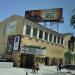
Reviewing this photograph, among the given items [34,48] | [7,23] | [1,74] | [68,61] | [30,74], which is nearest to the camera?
[1,74]

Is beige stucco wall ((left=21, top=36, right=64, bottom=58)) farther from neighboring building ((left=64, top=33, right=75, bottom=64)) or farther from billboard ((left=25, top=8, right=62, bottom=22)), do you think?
billboard ((left=25, top=8, right=62, bottom=22))

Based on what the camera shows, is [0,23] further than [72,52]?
No

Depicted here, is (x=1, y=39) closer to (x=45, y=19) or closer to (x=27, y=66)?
(x=27, y=66)

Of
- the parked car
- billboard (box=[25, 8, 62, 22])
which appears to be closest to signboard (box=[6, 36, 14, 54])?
the parked car

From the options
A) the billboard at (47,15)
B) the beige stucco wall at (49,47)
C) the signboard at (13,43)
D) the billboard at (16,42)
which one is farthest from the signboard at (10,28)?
the billboard at (47,15)

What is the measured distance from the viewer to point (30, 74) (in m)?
32.0

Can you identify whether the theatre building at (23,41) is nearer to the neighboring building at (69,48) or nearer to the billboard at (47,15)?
the billboard at (47,15)

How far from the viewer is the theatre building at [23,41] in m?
40.6

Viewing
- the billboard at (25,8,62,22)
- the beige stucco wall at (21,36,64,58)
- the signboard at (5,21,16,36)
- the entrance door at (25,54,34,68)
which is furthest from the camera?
the billboard at (25,8,62,22)

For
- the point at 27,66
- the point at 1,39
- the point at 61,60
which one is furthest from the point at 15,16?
the point at 61,60

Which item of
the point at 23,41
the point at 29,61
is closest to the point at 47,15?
the point at 23,41

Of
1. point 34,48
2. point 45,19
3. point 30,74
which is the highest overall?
point 45,19

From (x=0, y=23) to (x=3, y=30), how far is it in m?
1.96

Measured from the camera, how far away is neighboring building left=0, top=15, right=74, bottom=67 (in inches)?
1598
